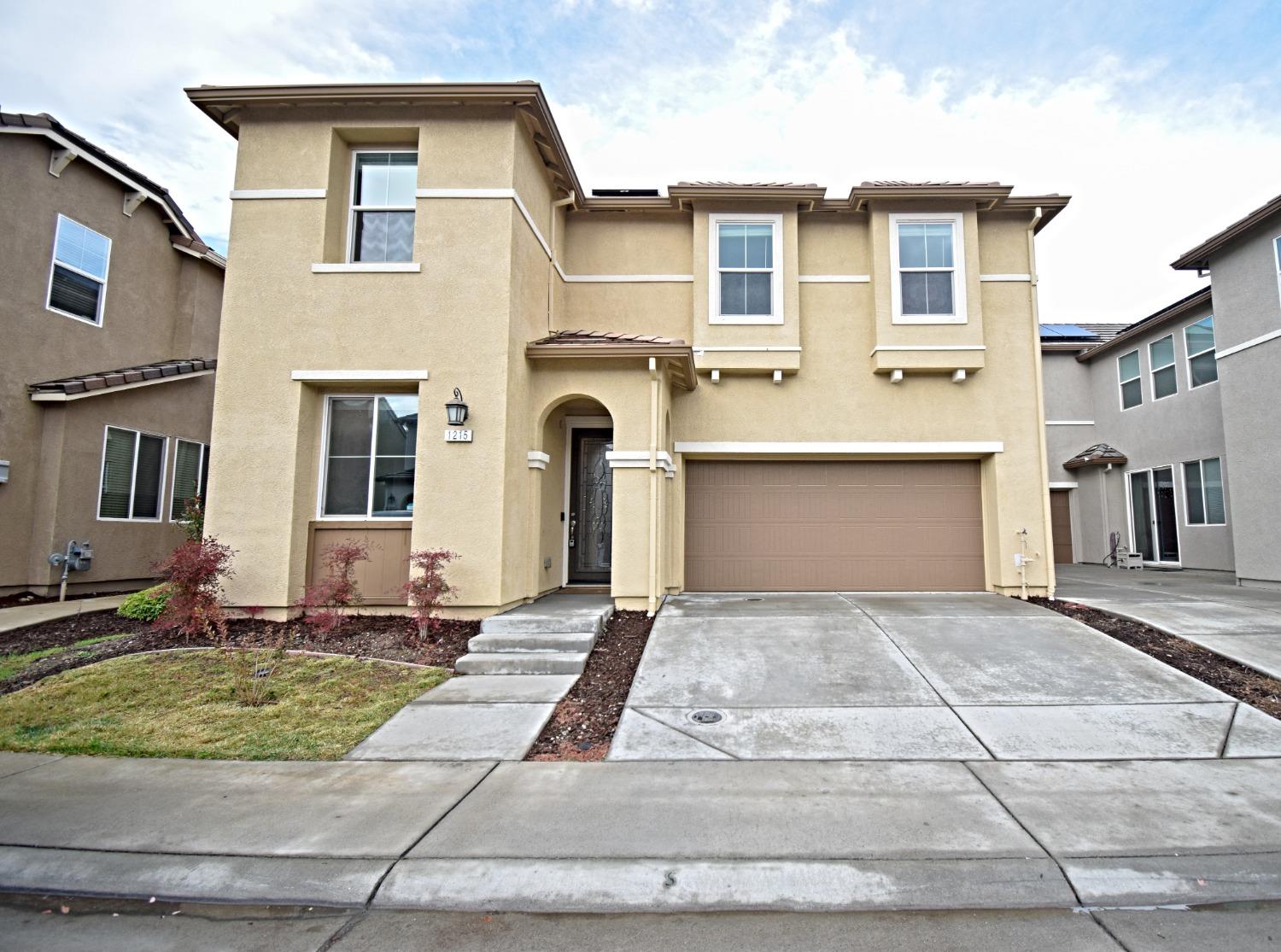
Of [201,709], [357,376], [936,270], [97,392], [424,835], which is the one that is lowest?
[424,835]

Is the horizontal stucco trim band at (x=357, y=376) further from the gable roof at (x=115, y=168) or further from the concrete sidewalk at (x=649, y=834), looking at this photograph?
the concrete sidewalk at (x=649, y=834)

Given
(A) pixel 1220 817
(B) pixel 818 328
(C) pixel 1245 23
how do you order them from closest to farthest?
(A) pixel 1220 817
(C) pixel 1245 23
(B) pixel 818 328

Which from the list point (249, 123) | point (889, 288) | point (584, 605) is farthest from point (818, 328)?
point (249, 123)

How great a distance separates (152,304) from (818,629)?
42.3 feet


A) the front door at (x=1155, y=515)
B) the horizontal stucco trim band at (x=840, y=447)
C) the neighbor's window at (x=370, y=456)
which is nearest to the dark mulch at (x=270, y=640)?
the neighbor's window at (x=370, y=456)

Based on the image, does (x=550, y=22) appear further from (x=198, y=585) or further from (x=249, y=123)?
(x=198, y=585)

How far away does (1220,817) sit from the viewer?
369cm

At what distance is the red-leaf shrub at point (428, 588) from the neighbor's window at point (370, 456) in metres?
1.01

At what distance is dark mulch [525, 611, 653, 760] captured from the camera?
16.0 ft

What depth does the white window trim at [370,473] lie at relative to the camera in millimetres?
8258

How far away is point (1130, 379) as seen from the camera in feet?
51.4

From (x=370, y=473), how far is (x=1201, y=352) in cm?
1589

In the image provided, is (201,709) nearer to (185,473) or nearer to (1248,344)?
(185,473)

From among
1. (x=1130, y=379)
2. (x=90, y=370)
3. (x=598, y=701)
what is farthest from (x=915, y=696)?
(x=1130, y=379)
